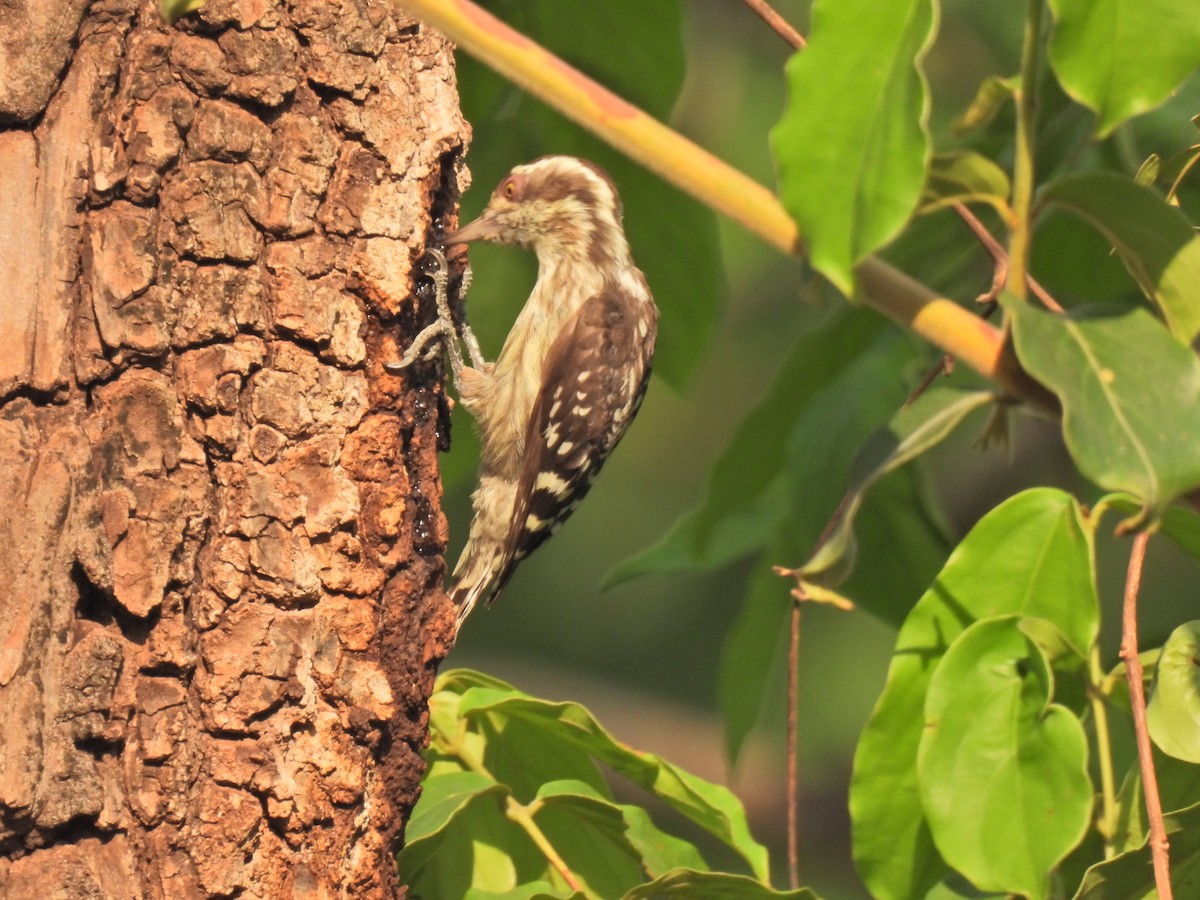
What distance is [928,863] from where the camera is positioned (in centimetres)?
228

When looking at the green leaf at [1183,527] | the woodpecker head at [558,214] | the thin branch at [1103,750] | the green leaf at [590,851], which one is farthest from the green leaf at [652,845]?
the woodpecker head at [558,214]

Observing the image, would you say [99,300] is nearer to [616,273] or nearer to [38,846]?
[38,846]

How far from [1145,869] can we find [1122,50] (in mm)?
1146

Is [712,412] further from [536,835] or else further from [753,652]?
[536,835]

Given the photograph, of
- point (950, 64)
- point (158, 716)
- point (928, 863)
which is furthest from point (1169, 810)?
point (950, 64)

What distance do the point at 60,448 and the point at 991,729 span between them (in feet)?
4.49

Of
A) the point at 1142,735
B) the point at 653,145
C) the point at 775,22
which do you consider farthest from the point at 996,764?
the point at 775,22

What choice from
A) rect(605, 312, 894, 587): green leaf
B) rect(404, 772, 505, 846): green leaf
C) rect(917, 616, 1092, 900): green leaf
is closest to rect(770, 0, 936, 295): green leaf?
rect(917, 616, 1092, 900): green leaf

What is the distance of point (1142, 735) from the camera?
183 centimetres

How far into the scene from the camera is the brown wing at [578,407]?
418cm

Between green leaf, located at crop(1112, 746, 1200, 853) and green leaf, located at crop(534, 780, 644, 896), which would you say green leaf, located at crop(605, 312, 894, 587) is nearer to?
green leaf, located at crop(534, 780, 644, 896)

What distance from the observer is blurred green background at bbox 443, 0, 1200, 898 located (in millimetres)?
3002

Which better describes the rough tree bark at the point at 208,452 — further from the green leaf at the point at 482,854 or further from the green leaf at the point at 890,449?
the green leaf at the point at 890,449

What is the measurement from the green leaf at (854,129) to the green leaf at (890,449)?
0.84 ft
